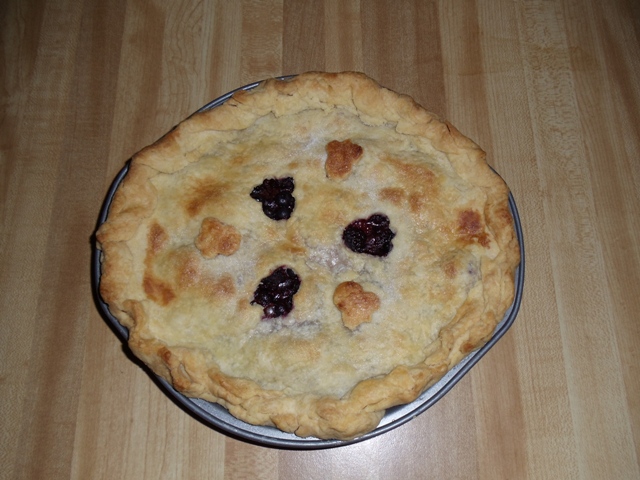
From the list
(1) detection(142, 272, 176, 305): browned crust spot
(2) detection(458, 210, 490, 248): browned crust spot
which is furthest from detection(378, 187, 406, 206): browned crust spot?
(1) detection(142, 272, 176, 305): browned crust spot

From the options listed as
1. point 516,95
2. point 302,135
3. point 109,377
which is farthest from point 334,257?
point 516,95

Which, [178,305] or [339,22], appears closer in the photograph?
[178,305]

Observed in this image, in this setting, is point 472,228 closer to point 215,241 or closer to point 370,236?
point 370,236

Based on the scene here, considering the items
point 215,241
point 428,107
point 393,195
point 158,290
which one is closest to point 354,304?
point 393,195

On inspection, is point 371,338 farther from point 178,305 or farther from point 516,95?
point 516,95

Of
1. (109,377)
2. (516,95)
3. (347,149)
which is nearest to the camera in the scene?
(347,149)

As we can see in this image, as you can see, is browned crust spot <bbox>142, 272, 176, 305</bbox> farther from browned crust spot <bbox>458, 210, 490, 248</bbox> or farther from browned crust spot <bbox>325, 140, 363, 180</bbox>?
browned crust spot <bbox>458, 210, 490, 248</bbox>

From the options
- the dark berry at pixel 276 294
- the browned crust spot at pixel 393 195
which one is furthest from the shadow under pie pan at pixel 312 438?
the browned crust spot at pixel 393 195

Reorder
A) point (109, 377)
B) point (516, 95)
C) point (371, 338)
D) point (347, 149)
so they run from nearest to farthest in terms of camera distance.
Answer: point (371, 338) < point (347, 149) < point (109, 377) < point (516, 95)
